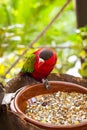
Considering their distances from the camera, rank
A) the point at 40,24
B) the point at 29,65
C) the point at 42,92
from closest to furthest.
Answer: the point at 42,92
the point at 29,65
the point at 40,24

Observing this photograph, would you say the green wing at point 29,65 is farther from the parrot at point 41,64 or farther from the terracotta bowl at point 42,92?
the terracotta bowl at point 42,92

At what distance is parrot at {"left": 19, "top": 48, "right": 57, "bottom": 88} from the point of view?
137cm

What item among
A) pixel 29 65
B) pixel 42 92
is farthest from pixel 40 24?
pixel 42 92

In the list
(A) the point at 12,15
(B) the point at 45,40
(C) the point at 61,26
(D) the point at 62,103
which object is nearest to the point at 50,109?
(D) the point at 62,103

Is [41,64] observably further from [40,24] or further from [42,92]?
[40,24]

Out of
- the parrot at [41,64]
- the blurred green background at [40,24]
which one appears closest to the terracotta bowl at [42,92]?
the parrot at [41,64]

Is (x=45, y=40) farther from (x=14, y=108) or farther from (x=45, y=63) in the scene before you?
(x=14, y=108)

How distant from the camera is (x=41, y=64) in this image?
138 cm

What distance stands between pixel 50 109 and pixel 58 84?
0.11 metres

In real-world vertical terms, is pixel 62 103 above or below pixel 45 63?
below

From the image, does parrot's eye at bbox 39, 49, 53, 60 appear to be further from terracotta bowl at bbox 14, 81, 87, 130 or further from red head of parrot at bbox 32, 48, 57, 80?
terracotta bowl at bbox 14, 81, 87, 130

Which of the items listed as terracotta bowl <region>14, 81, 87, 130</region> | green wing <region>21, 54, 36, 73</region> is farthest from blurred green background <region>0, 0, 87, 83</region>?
terracotta bowl <region>14, 81, 87, 130</region>

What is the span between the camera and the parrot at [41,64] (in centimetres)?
137

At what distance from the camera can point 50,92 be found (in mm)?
1327
